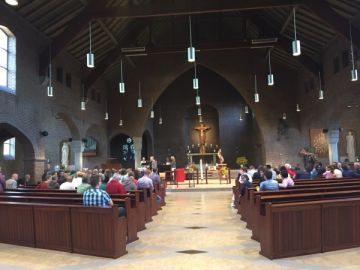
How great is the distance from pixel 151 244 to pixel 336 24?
950cm

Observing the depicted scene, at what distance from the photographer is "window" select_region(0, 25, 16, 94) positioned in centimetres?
1235

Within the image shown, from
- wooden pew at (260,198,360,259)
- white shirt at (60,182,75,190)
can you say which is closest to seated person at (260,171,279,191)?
wooden pew at (260,198,360,259)

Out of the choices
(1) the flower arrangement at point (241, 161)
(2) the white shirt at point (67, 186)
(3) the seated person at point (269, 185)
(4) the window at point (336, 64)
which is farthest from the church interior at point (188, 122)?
(1) the flower arrangement at point (241, 161)

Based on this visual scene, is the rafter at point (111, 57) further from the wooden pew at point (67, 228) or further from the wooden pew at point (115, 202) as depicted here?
the wooden pew at point (67, 228)

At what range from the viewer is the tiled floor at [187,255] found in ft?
16.3

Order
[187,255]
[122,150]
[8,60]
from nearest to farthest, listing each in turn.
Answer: [187,255]
[8,60]
[122,150]

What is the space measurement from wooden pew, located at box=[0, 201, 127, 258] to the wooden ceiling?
8.25 meters

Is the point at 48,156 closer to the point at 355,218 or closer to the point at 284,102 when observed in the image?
the point at 284,102

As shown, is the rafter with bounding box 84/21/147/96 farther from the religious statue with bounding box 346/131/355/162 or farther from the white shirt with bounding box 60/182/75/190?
the religious statue with bounding box 346/131/355/162

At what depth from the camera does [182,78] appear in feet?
92.6

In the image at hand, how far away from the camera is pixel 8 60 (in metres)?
12.7

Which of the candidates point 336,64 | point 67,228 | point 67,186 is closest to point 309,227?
point 67,228

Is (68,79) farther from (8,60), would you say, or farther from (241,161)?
(241,161)

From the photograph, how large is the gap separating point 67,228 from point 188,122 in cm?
2344
